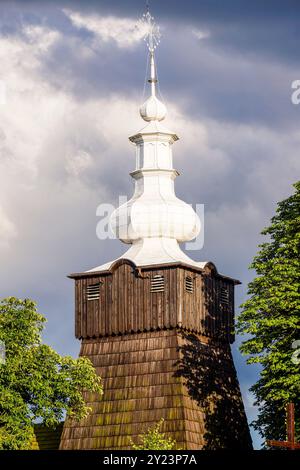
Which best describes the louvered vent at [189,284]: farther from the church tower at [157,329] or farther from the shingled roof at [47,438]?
the shingled roof at [47,438]

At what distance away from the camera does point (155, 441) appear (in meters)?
81.7

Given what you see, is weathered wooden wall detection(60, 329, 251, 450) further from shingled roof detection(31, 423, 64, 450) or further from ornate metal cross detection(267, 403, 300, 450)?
ornate metal cross detection(267, 403, 300, 450)

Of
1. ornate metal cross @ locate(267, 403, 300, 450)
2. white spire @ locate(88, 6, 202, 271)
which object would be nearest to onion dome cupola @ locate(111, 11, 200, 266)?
white spire @ locate(88, 6, 202, 271)

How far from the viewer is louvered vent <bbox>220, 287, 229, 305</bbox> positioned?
3780 inches

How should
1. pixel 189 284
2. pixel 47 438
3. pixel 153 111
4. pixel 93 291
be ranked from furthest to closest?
pixel 153 111 < pixel 47 438 < pixel 93 291 < pixel 189 284

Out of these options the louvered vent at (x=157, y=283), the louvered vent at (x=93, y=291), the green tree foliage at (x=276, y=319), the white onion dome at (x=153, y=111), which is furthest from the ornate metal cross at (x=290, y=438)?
the white onion dome at (x=153, y=111)

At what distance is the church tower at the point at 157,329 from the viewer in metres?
91.1

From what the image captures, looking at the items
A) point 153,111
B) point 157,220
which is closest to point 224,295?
point 157,220

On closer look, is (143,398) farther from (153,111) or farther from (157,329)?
(153,111)

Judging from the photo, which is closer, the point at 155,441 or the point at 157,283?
the point at 155,441

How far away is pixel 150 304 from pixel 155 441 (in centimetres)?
1300

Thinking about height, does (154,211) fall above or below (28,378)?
above
